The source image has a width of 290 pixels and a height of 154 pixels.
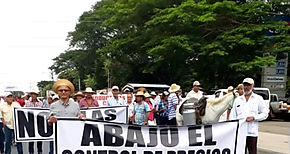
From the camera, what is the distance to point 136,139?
15.8 feet

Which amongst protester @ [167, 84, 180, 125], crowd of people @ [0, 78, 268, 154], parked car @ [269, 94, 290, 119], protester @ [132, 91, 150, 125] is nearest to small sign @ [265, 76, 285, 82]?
parked car @ [269, 94, 290, 119]

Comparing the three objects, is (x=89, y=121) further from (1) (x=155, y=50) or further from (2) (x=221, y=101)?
(1) (x=155, y=50)

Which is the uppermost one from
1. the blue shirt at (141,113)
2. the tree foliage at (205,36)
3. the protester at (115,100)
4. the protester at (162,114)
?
the tree foliage at (205,36)

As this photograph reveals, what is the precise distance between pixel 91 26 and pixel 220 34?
31.2 meters

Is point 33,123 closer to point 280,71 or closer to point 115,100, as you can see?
point 115,100

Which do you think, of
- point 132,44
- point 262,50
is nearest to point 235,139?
point 262,50

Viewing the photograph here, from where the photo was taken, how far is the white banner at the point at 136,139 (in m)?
4.66

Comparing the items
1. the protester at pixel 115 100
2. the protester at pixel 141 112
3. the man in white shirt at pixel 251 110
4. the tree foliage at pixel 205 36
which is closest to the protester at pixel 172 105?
the protester at pixel 115 100

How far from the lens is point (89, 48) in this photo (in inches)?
2116

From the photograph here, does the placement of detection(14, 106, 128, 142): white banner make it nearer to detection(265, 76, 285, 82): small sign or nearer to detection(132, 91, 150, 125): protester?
detection(132, 91, 150, 125): protester

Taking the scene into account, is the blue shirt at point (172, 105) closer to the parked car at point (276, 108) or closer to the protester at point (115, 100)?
the protester at point (115, 100)

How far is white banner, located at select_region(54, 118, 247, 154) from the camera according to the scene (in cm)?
466

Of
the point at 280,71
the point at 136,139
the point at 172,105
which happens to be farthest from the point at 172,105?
the point at 280,71

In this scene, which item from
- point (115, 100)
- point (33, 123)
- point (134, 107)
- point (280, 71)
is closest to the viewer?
point (33, 123)
